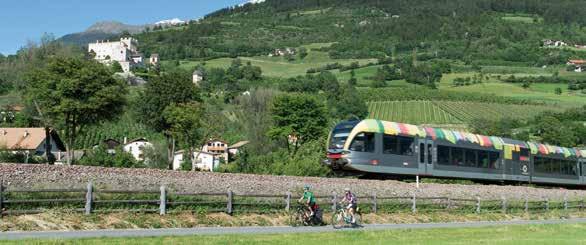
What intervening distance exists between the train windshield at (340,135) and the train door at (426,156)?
185 inches

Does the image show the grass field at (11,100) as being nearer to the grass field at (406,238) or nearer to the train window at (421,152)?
the train window at (421,152)

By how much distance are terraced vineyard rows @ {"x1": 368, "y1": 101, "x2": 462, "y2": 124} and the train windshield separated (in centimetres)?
7077

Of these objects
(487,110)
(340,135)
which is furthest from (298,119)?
(487,110)

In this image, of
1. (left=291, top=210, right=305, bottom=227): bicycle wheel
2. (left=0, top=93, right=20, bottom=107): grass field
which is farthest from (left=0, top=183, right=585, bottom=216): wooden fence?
(left=0, top=93, right=20, bottom=107): grass field

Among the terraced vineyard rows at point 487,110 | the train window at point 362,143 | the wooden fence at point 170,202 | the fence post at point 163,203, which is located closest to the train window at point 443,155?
the wooden fence at point 170,202

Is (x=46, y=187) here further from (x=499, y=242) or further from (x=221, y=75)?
(x=221, y=75)

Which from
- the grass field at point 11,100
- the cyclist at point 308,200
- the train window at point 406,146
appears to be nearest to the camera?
the cyclist at point 308,200

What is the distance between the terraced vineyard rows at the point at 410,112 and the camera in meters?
109

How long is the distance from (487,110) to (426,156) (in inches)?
3417

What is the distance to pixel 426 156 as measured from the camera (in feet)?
122

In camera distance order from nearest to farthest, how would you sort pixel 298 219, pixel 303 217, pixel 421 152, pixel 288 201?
pixel 303 217, pixel 298 219, pixel 288 201, pixel 421 152

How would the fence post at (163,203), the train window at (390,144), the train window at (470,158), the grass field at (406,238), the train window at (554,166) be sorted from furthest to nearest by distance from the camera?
1. the train window at (554,166)
2. the train window at (470,158)
3. the train window at (390,144)
4. the fence post at (163,203)
5. the grass field at (406,238)

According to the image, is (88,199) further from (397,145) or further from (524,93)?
(524,93)

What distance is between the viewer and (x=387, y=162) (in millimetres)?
34594
